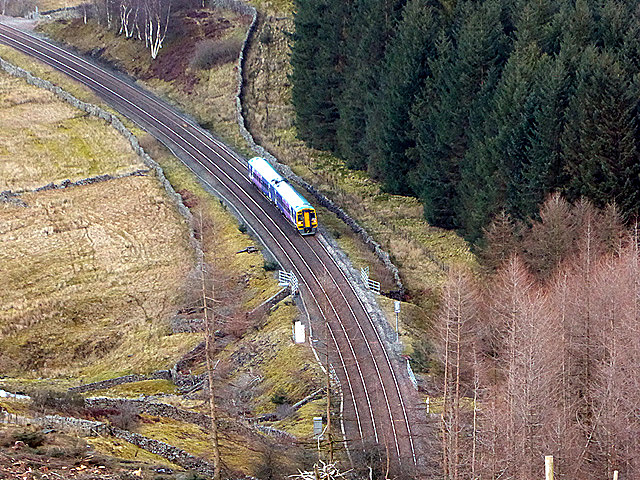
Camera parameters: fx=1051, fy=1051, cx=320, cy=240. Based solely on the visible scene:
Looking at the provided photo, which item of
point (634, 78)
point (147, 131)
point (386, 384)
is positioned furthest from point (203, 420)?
point (147, 131)

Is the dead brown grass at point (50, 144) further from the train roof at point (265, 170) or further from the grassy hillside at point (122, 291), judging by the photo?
the train roof at point (265, 170)

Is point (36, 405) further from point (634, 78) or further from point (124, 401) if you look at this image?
point (634, 78)

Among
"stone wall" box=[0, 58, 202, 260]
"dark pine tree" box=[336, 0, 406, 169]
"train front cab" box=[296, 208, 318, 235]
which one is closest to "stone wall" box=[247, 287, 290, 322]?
"train front cab" box=[296, 208, 318, 235]

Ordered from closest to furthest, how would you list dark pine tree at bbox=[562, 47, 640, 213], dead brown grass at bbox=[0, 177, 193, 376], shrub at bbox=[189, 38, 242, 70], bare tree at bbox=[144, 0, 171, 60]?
dark pine tree at bbox=[562, 47, 640, 213] → dead brown grass at bbox=[0, 177, 193, 376] → shrub at bbox=[189, 38, 242, 70] → bare tree at bbox=[144, 0, 171, 60]

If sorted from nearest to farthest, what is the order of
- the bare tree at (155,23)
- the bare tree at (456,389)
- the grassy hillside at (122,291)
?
the bare tree at (456,389)
the grassy hillside at (122,291)
the bare tree at (155,23)

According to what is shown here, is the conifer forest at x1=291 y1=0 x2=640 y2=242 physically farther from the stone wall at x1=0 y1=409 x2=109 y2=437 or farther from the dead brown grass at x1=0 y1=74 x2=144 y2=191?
the stone wall at x1=0 y1=409 x2=109 y2=437

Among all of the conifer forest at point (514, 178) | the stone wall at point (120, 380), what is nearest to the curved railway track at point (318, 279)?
the conifer forest at point (514, 178)

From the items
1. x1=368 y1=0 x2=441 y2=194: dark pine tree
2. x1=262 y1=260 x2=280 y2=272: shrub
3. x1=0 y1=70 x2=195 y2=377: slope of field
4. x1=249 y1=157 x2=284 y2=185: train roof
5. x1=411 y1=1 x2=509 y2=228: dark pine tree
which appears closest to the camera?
x1=0 y1=70 x2=195 y2=377: slope of field

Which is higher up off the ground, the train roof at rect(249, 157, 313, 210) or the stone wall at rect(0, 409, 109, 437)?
the train roof at rect(249, 157, 313, 210)
